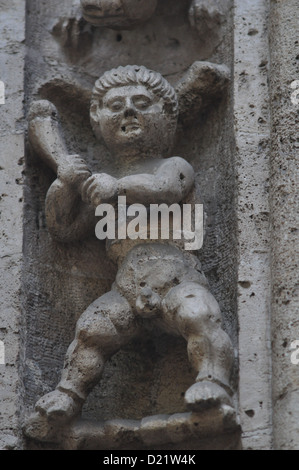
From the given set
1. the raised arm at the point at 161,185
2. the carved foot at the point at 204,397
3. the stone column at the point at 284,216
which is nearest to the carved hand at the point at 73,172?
the raised arm at the point at 161,185

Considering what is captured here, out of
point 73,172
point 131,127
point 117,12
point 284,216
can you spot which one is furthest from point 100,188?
point 117,12

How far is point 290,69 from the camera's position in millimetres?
4625

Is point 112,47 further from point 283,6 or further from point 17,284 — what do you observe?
point 17,284

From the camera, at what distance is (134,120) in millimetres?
4648

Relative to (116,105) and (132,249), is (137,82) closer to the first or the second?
(116,105)

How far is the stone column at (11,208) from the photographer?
4344 millimetres

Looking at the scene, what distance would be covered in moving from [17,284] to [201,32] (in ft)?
4.14

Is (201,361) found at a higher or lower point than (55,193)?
lower

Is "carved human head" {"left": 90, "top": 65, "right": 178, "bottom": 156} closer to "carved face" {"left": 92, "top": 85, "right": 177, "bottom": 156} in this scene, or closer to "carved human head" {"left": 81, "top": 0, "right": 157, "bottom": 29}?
"carved face" {"left": 92, "top": 85, "right": 177, "bottom": 156}

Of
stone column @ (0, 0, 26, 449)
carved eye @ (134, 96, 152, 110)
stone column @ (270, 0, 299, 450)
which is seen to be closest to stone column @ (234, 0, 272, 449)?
stone column @ (270, 0, 299, 450)

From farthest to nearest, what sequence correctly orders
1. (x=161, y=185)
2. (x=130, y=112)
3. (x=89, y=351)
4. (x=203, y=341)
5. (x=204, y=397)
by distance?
(x=130, y=112)
(x=161, y=185)
(x=89, y=351)
(x=203, y=341)
(x=204, y=397)

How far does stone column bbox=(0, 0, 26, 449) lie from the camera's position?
4344 mm

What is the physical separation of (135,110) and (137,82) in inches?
4.7

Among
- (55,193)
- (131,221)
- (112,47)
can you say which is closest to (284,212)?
(131,221)
